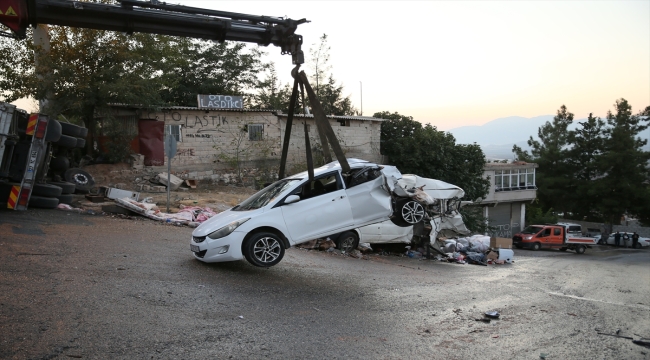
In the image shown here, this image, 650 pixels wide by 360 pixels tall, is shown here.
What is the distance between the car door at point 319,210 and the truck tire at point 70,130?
9.55 metres

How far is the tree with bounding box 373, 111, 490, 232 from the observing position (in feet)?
112

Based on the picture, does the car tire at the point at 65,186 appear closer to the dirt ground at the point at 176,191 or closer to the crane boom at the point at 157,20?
the dirt ground at the point at 176,191

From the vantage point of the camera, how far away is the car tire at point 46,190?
587 inches

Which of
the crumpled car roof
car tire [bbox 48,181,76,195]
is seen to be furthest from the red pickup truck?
car tire [bbox 48,181,76,195]

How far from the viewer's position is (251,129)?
93.2 feet

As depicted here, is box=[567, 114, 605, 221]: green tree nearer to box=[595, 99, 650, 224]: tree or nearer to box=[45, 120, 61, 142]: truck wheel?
box=[595, 99, 650, 224]: tree

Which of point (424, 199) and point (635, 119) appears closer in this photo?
point (424, 199)

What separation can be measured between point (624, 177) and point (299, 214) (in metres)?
52.3

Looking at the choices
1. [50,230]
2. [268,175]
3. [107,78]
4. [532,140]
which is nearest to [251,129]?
[268,175]

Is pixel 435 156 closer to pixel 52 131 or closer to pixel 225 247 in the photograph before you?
pixel 52 131

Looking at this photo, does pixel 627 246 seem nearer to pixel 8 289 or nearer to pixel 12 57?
pixel 12 57

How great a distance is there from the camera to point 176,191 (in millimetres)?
22688

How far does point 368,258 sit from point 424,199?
5148 mm

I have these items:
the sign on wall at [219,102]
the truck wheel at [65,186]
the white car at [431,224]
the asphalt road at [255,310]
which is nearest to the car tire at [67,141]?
the truck wheel at [65,186]
